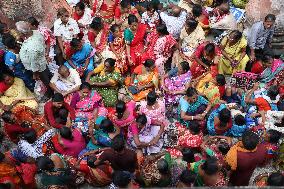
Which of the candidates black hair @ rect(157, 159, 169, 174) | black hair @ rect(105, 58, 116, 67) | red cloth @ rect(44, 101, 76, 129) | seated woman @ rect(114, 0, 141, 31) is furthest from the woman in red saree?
black hair @ rect(157, 159, 169, 174)

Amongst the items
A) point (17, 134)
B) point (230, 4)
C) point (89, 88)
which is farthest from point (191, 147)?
point (230, 4)

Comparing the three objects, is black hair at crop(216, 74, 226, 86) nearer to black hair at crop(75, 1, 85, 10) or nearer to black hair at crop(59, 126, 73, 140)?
black hair at crop(59, 126, 73, 140)

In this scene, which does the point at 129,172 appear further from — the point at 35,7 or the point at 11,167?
the point at 35,7

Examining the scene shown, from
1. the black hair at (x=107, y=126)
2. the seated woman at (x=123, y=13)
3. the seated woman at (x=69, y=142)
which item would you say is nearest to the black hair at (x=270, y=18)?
the seated woman at (x=123, y=13)

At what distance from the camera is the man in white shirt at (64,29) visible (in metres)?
9.09

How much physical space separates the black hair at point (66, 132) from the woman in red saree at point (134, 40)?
7.76 feet

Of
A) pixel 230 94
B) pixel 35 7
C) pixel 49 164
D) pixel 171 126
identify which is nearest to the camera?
pixel 49 164

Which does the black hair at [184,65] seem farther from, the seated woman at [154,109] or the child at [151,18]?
the child at [151,18]

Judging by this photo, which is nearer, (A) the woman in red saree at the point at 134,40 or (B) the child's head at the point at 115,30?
(A) the woman in red saree at the point at 134,40

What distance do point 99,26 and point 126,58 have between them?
91 cm

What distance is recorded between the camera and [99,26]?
9.35 metres

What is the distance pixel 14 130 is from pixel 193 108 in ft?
9.75

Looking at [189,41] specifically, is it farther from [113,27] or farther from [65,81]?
[65,81]

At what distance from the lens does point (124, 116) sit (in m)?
7.64
